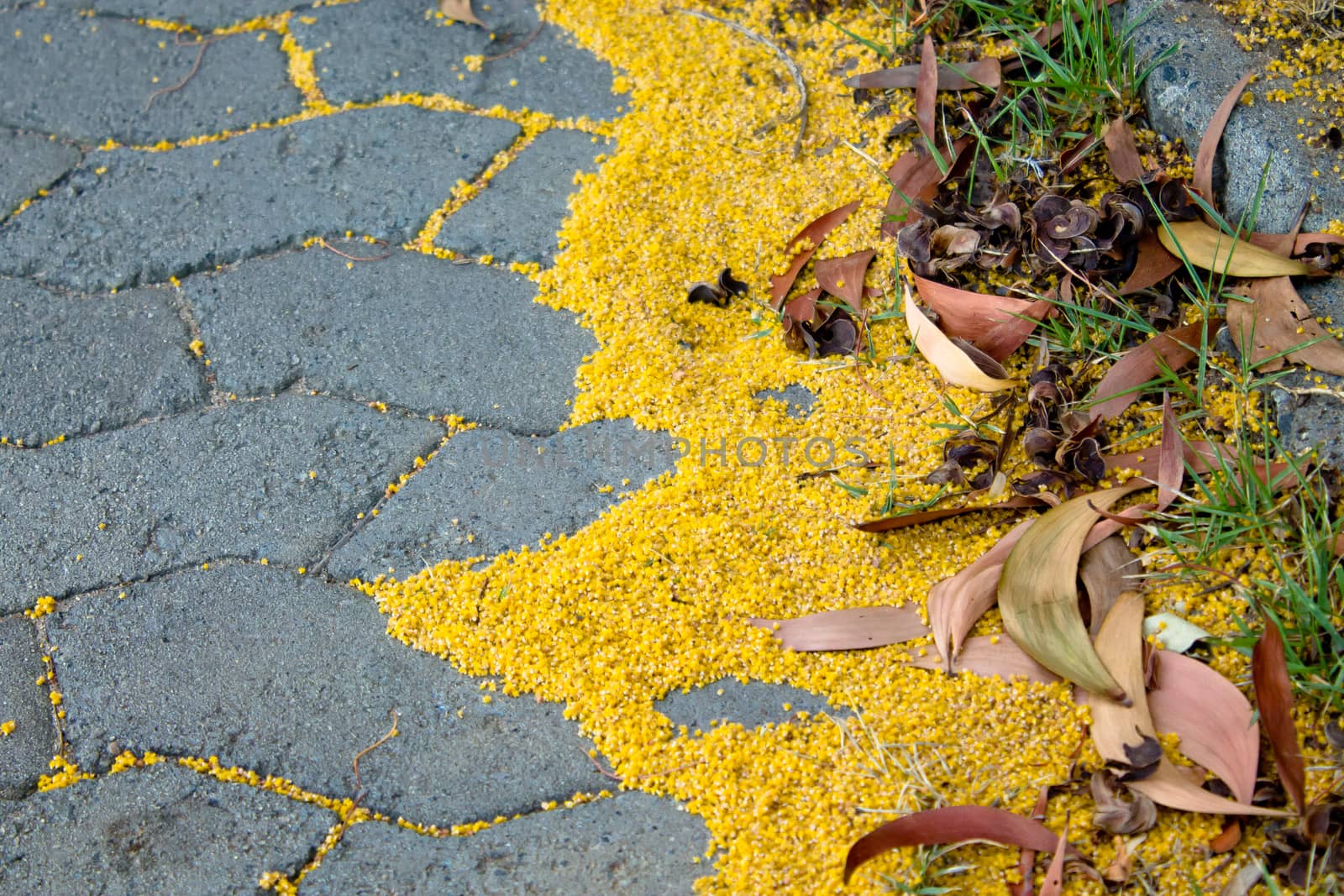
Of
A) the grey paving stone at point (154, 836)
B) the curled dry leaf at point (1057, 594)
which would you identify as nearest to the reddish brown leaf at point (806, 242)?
the curled dry leaf at point (1057, 594)

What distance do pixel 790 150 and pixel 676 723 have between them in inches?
53.7

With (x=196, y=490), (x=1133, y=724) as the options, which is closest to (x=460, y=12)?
(x=196, y=490)

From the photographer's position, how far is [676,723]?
1.68 m

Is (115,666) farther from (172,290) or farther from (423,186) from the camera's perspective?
(423,186)

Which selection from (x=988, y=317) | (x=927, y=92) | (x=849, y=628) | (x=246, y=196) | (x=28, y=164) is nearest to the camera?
(x=849, y=628)

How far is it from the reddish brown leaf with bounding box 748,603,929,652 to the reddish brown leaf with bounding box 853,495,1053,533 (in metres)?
0.14

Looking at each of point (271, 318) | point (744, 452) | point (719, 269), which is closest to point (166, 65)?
point (271, 318)

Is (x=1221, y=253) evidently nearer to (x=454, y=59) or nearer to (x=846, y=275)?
(x=846, y=275)

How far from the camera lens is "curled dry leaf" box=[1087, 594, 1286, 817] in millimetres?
1498

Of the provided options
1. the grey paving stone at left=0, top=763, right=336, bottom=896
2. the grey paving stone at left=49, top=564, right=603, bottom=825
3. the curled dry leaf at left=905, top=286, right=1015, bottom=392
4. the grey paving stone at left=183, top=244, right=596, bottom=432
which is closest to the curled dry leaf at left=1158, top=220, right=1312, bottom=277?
the curled dry leaf at left=905, top=286, right=1015, bottom=392

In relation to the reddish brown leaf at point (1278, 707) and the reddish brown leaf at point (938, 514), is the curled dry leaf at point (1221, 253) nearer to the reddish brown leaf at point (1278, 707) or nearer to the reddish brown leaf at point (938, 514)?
the reddish brown leaf at point (938, 514)

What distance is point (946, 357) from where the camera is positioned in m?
2.01

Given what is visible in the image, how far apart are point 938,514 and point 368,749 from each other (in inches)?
39.1

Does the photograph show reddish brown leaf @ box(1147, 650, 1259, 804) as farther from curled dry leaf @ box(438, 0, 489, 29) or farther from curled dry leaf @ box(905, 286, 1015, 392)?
curled dry leaf @ box(438, 0, 489, 29)
